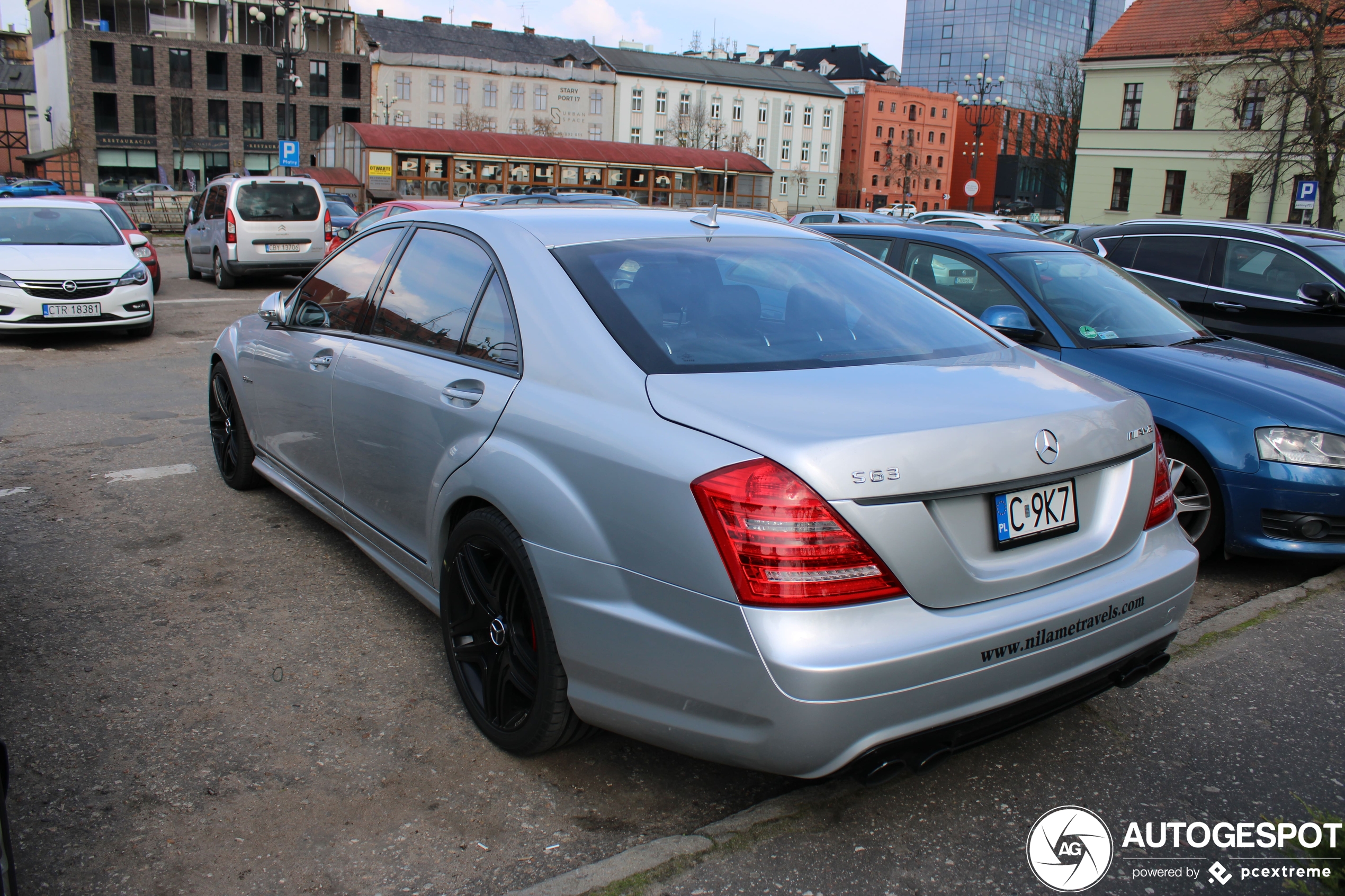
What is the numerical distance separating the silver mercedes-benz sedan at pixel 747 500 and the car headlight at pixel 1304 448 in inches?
75.2

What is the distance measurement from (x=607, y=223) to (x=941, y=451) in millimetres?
1528

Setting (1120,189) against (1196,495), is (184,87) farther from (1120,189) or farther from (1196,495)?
(1196,495)

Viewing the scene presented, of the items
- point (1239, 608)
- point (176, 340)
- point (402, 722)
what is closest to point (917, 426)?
point (402, 722)

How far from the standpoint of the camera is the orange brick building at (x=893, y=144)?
356ft

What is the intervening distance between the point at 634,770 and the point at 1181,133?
52.6m

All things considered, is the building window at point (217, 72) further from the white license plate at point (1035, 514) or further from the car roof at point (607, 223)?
the white license plate at point (1035, 514)

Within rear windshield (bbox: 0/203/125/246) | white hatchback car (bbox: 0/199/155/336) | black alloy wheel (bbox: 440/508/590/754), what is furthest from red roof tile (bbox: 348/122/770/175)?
black alloy wheel (bbox: 440/508/590/754)

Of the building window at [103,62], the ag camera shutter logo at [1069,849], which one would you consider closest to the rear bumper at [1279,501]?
the ag camera shutter logo at [1069,849]

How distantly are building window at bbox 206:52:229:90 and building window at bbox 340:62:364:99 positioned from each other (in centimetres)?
788

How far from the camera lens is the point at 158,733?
9.82 ft

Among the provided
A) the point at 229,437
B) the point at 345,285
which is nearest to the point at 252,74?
the point at 229,437

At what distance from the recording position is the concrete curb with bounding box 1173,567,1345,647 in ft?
12.8

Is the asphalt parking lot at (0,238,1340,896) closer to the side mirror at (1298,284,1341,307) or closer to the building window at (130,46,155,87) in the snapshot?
the side mirror at (1298,284,1341,307)

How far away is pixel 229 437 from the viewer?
546 centimetres
